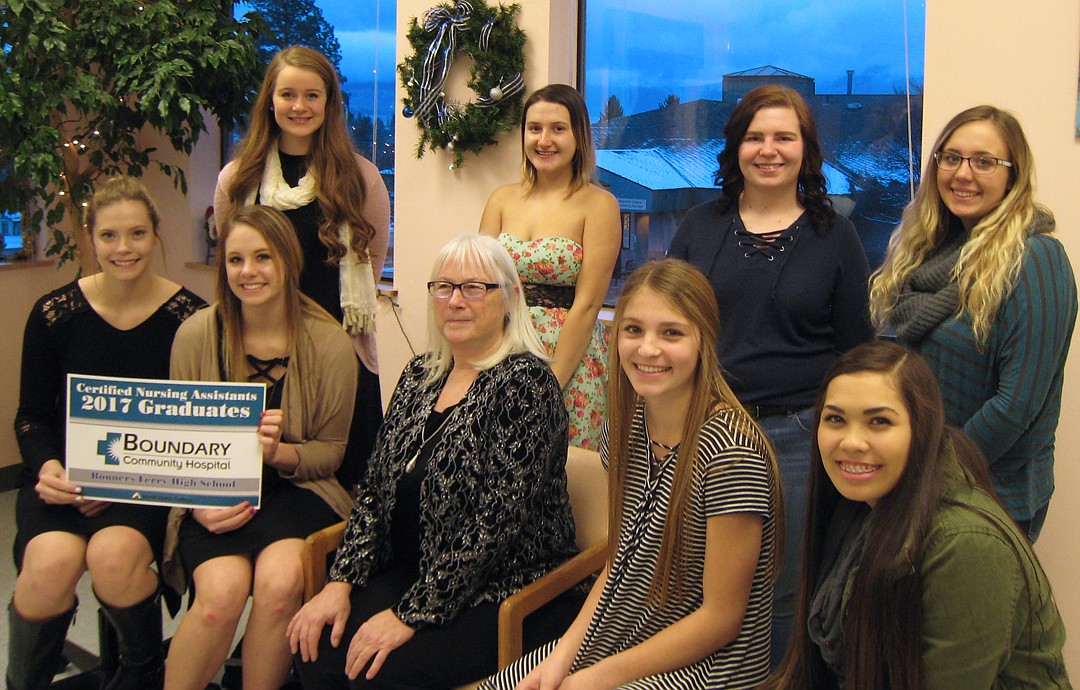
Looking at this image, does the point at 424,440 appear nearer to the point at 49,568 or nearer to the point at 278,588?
the point at 278,588

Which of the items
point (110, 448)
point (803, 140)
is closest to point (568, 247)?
point (803, 140)

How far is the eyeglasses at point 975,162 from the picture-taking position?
1.97m

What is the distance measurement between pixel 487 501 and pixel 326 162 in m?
1.18

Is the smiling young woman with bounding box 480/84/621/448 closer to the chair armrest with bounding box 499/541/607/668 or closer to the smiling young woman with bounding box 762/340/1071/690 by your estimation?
the chair armrest with bounding box 499/541/607/668

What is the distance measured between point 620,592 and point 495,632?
0.36 m

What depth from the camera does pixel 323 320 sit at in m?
2.46

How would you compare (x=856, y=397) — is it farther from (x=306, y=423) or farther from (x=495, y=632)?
Result: (x=306, y=423)

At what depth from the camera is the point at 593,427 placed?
2.77 meters

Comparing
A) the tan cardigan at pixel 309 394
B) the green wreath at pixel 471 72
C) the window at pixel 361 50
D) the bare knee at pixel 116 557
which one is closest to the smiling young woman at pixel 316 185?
the tan cardigan at pixel 309 394

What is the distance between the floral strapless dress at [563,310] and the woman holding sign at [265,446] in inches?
22.4

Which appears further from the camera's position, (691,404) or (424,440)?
(424,440)

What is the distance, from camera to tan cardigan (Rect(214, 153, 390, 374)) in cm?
271

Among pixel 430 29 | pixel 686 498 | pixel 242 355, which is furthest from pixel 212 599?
pixel 430 29

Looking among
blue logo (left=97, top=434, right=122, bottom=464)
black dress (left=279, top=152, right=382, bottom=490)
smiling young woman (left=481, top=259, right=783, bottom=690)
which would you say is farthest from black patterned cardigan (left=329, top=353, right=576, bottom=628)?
blue logo (left=97, top=434, right=122, bottom=464)
